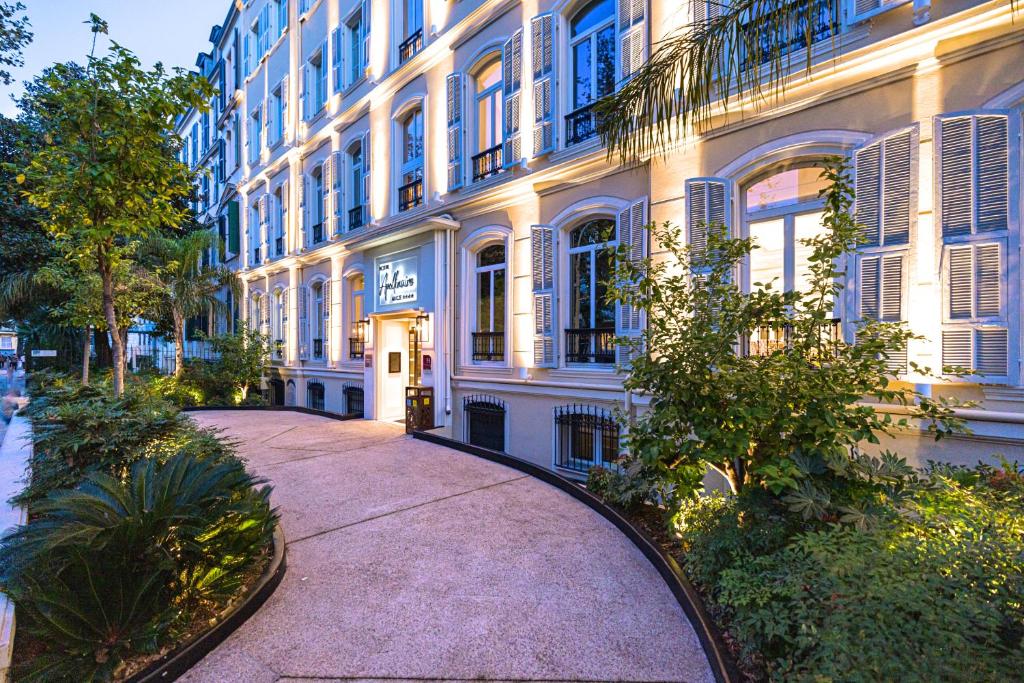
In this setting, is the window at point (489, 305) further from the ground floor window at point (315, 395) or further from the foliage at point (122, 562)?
the ground floor window at point (315, 395)

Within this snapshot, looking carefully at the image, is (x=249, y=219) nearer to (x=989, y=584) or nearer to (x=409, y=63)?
(x=409, y=63)

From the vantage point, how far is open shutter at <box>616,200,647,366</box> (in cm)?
712

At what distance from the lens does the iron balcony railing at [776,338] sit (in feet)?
13.4

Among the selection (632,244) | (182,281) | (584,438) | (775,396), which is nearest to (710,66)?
(632,244)

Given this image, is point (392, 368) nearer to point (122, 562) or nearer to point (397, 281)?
point (397, 281)

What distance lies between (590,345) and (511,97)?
192 inches

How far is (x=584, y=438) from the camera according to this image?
8172 mm

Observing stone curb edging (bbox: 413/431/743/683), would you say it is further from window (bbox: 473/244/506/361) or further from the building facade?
window (bbox: 473/244/506/361)

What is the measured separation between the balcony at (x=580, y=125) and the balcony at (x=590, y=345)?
316cm

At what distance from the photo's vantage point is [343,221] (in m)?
14.2

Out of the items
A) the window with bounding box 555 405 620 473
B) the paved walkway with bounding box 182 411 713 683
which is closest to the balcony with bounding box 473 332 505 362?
the window with bounding box 555 405 620 473

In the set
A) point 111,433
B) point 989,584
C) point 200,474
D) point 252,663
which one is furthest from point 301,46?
point 989,584

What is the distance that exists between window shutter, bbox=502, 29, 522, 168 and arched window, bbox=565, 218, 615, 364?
6.53 ft

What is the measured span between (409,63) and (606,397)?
9.10 metres
